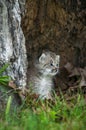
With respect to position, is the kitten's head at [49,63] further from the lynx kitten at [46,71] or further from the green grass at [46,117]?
the green grass at [46,117]

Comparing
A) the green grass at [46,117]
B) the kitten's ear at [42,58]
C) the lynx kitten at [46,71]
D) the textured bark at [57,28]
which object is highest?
the textured bark at [57,28]

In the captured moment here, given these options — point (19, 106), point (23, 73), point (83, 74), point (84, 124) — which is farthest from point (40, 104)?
point (83, 74)

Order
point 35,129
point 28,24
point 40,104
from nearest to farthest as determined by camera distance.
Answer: point 35,129, point 40,104, point 28,24

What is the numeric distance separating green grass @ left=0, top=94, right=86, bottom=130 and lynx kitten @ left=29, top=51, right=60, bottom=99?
1846 millimetres

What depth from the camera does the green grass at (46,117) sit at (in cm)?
463

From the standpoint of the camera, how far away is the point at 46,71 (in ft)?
28.1

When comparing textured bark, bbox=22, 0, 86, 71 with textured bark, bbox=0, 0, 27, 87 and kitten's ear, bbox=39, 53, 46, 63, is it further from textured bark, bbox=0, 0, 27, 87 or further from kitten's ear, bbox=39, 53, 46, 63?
textured bark, bbox=0, 0, 27, 87

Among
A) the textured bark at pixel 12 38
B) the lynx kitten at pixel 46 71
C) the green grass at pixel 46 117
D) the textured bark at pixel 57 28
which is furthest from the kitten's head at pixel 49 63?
the green grass at pixel 46 117

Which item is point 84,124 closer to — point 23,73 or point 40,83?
point 23,73

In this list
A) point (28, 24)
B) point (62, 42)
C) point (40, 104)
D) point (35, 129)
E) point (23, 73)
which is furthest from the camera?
point (62, 42)

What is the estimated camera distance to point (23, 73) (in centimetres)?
673

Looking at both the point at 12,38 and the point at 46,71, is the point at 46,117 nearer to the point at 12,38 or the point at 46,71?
the point at 12,38

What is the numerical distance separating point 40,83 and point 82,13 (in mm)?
1488

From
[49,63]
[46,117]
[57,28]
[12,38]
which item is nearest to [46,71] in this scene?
[49,63]
